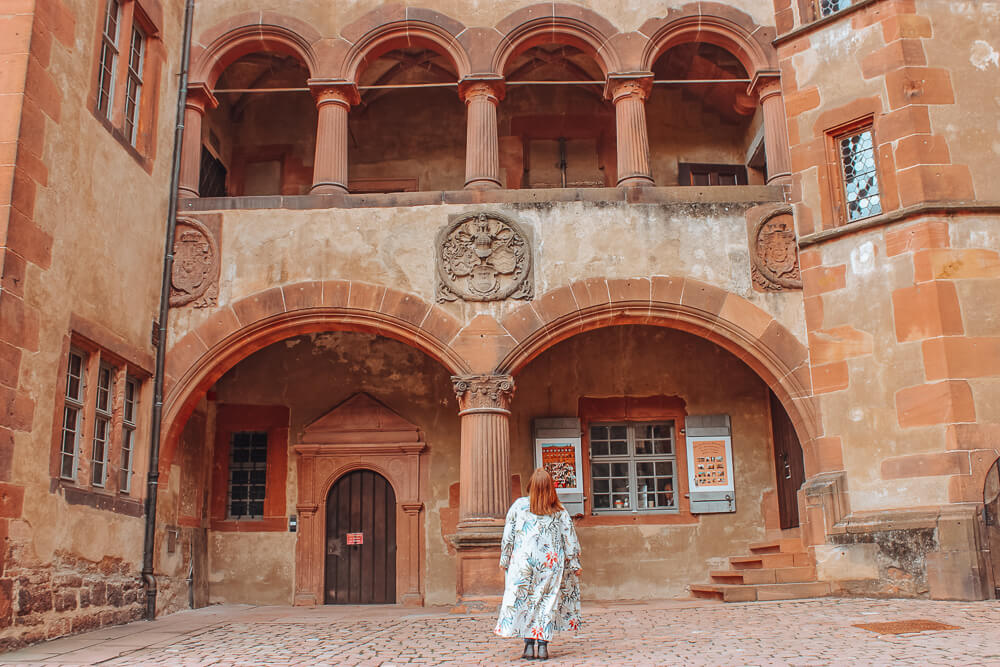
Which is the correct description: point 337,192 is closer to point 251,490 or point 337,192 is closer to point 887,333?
point 251,490

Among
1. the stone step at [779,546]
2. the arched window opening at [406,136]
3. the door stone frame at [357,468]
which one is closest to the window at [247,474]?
A: the door stone frame at [357,468]

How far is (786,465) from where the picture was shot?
1192 centimetres

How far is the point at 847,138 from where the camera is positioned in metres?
10.7

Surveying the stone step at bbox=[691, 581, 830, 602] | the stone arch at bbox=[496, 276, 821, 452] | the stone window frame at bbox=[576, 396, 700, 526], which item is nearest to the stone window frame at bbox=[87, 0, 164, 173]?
the stone arch at bbox=[496, 276, 821, 452]

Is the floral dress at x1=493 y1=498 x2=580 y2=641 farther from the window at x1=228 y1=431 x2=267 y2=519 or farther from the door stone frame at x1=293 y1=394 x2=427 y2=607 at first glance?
the window at x1=228 y1=431 x2=267 y2=519

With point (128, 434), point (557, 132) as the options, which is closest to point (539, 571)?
point (128, 434)

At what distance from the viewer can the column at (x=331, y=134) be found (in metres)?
11.1

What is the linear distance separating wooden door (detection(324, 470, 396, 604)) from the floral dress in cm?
611

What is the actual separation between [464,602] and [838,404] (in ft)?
14.1

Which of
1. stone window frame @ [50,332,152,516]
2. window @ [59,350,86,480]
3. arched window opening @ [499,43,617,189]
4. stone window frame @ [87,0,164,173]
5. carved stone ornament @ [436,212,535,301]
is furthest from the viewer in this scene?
arched window opening @ [499,43,617,189]

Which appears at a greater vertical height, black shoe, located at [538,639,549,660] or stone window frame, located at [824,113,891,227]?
stone window frame, located at [824,113,891,227]

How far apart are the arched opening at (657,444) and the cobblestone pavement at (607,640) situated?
2514mm

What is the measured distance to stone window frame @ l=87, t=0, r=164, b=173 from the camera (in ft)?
30.7

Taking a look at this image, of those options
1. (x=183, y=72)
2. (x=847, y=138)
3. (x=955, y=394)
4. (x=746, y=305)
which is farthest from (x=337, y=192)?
(x=955, y=394)
